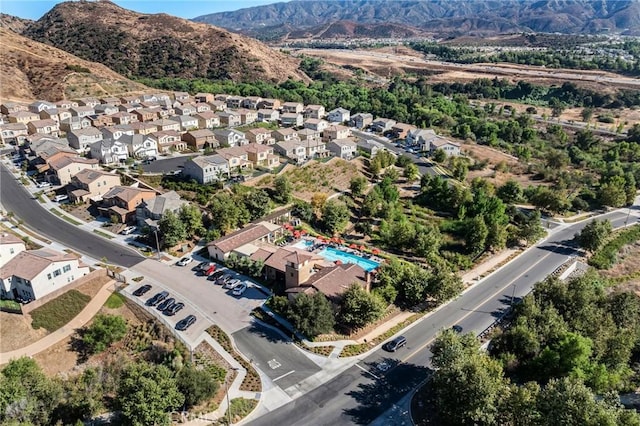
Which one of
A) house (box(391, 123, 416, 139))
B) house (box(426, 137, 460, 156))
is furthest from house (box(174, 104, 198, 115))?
house (box(426, 137, 460, 156))

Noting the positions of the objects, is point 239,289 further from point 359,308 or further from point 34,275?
point 34,275

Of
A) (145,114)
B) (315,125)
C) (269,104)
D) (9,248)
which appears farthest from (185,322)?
(269,104)

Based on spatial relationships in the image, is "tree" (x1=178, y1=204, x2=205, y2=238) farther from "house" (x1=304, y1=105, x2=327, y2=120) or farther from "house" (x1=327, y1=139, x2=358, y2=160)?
"house" (x1=304, y1=105, x2=327, y2=120)

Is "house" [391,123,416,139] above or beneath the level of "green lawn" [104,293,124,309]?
above

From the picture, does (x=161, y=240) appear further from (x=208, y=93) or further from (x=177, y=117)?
(x=208, y=93)

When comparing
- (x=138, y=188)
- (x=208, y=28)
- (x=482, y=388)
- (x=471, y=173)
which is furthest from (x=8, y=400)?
(x=208, y=28)

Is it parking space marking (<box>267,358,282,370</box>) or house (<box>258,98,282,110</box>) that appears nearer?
parking space marking (<box>267,358,282,370</box>)

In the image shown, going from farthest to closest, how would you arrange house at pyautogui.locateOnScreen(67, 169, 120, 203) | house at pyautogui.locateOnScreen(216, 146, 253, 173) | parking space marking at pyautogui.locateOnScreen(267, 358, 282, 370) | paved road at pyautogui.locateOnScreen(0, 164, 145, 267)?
house at pyautogui.locateOnScreen(216, 146, 253, 173)
house at pyautogui.locateOnScreen(67, 169, 120, 203)
paved road at pyautogui.locateOnScreen(0, 164, 145, 267)
parking space marking at pyautogui.locateOnScreen(267, 358, 282, 370)
